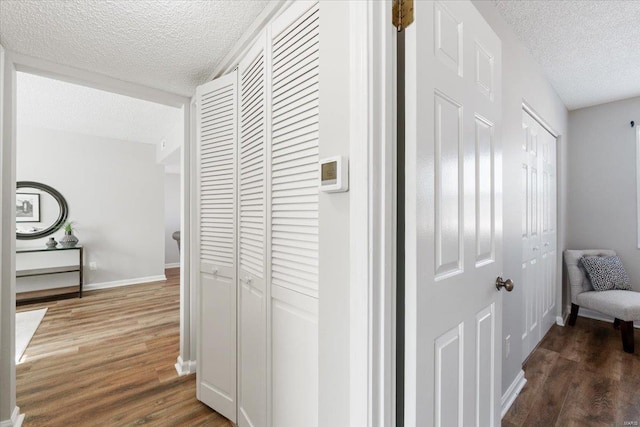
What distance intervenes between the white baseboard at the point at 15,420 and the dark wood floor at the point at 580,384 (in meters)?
2.82

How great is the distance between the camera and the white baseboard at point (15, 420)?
5.26 ft

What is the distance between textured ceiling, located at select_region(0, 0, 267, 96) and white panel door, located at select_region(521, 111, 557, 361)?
2178 millimetres

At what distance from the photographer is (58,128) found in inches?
164

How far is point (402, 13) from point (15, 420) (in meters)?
2.83

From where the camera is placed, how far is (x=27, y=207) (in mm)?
4113

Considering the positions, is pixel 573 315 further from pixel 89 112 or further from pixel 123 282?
pixel 123 282

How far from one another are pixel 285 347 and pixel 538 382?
1.99 metres

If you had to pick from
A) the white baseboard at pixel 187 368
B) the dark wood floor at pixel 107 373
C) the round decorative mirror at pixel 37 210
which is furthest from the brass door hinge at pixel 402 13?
the round decorative mirror at pixel 37 210

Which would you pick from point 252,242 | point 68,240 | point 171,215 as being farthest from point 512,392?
point 171,215

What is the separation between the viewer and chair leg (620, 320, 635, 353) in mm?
2386

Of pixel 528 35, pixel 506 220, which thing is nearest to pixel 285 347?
pixel 506 220

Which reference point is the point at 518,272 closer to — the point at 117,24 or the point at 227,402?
the point at 227,402

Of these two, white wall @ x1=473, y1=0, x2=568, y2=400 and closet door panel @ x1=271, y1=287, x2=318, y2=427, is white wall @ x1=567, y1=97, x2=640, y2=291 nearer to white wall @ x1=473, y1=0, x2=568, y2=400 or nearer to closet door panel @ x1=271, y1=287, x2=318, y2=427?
white wall @ x1=473, y1=0, x2=568, y2=400

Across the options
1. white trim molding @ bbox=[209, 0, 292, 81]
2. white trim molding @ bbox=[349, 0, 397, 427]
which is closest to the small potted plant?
white trim molding @ bbox=[209, 0, 292, 81]
